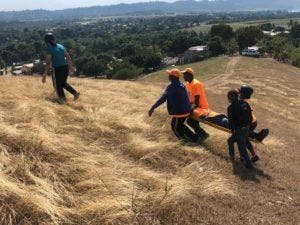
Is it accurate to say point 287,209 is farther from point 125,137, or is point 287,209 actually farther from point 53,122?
point 53,122

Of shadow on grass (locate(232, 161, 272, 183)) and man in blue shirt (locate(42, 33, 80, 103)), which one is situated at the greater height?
man in blue shirt (locate(42, 33, 80, 103))

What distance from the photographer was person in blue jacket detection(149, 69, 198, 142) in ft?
31.4

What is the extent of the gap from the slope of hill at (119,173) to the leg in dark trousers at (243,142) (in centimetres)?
19

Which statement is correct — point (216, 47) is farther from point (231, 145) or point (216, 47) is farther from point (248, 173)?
point (248, 173)

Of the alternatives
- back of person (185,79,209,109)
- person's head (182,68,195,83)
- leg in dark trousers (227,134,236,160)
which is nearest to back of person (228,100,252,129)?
leg in dark trousers (227,134,236,160)

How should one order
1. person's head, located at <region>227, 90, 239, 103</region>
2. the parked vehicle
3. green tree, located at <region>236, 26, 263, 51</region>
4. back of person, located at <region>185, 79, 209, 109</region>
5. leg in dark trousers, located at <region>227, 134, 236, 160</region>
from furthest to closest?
green tree, located at <region>236, 26, 263, 51</region>, the parked vehicle, back of person, located at <region>185, 79, 209, 109</region>, leg in dark trousers, located at <region>227, 134, 236, 160</region>, person's head, located at <region>227, 90, 239, 103</region>

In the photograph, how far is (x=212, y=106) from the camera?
57.0 ft

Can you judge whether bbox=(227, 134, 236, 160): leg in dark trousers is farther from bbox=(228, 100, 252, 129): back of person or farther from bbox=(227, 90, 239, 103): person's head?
bbox=(227, 90, 239, 103): person's head

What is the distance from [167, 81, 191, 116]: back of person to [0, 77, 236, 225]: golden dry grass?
0.56 m

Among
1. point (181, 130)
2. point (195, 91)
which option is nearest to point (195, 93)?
point (195, 91)

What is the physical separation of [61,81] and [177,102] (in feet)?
11.1

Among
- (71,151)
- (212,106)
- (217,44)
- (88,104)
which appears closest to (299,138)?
(212,106)

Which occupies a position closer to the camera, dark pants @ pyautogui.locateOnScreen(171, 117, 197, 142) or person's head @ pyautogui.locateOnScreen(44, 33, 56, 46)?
dark pants @ pyautogui.locateOnScreen(171, 117, 197, 142)

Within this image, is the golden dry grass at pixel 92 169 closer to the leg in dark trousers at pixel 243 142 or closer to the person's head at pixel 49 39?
the leg in dark trousers at pixel 243 142
